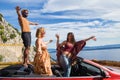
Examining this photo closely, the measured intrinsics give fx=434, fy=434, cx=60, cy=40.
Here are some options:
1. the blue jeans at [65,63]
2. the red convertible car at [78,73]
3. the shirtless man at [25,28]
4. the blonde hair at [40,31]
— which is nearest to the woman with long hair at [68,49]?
the blue jeans at [65,63]

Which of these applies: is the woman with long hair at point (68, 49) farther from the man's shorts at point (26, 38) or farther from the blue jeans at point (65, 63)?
the man's shorts at point (26, 38)

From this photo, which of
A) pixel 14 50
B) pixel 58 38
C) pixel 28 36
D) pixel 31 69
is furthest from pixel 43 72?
pixel 14 50

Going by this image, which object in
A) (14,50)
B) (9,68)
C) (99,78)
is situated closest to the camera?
(99,78)

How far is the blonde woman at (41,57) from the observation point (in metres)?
11.0

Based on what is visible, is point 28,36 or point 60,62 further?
point 28,36

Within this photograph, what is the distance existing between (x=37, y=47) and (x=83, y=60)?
1.26 meters

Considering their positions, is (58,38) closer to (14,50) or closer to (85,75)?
(85,75)

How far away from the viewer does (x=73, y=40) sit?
11.1 meters

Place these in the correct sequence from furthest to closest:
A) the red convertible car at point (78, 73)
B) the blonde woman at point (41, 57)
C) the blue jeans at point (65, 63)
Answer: the blonde woman at point (41, 57)
the blue jeans at point (65, 63)
the red convertible car at point (78, 73)

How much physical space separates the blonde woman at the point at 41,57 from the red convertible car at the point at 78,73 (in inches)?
7.5

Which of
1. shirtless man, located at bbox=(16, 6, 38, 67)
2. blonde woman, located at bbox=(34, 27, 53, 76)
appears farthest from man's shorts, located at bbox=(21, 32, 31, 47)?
blonde woman, located at bbox=(34, 27, 53, 76)

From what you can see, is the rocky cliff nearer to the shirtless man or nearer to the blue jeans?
the shirtless man

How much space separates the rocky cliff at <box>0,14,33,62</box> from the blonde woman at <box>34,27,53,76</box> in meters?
28.9

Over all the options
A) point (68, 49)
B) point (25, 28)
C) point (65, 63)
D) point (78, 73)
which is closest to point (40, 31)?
point (68, 49)
